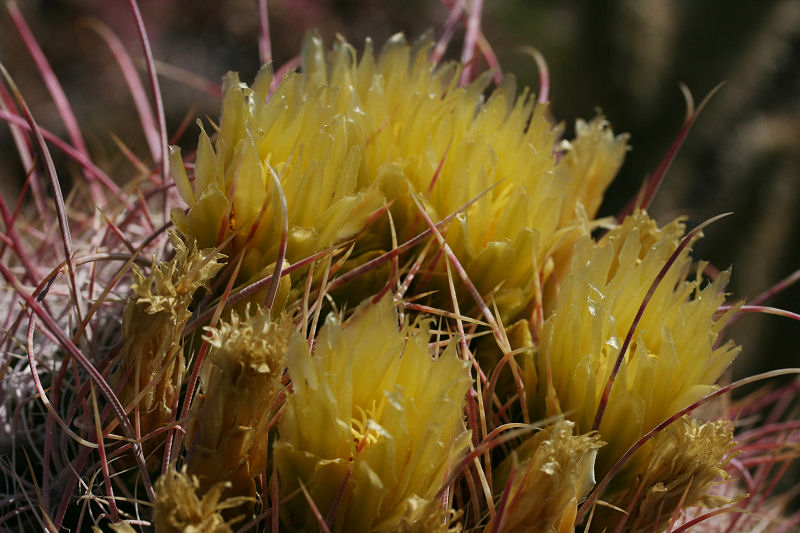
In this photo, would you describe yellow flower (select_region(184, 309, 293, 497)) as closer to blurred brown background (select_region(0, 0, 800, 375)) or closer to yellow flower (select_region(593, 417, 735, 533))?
yellow flower (select_region(593, 417, 735, 533))

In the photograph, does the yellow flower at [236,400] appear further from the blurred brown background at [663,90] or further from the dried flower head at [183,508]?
the blurred brown background at [663,90]

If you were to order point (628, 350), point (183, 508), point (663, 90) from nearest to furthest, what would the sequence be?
point (183, 508)
point (628, 350)
point (663, 90)

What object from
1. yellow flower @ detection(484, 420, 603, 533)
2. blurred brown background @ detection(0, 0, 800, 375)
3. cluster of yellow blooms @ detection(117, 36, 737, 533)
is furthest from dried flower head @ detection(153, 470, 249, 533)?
blurred brown background @ detection(0, 0, 800, 375)

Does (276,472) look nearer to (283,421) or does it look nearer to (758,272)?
(283,421)

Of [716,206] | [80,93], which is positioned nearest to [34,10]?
[80,93]

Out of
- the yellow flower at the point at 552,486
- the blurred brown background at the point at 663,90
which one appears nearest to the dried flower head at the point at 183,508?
the yellow flower at the point at 552,486

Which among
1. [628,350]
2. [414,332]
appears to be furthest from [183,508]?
[628,350]

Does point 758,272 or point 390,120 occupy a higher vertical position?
point 390,120

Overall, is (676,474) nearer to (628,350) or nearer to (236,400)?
(628,350)
